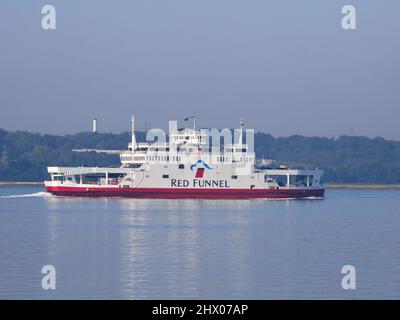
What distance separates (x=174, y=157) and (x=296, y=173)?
33.3 feet

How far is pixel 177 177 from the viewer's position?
3196 inches

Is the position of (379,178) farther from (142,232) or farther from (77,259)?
(77,259)

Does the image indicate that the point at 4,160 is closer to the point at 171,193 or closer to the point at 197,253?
the point at 171,193

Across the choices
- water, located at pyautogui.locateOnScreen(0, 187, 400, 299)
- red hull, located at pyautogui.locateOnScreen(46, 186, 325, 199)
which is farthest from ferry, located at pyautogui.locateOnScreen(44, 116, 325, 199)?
water, located at pyautogui.locateOnScreen(0, 187, 400, 299)

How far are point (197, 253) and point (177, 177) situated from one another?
140 ft

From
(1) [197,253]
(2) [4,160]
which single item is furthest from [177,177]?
(2) [4,160]

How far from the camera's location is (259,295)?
2884 cm

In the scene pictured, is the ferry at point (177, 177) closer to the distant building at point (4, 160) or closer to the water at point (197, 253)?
the water at point (197, 253)

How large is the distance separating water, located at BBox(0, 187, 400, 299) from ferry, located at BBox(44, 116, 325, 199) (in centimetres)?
1600

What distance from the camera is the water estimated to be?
2967cm

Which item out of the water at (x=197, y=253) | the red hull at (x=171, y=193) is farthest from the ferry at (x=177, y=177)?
the water at (x=197, y=253)

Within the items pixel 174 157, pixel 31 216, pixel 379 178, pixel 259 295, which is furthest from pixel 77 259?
pixel 379 178
